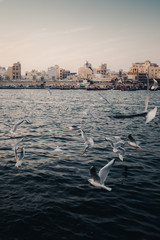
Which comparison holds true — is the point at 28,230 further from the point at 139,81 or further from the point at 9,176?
the point at 139,81

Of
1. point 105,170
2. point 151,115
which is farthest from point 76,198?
point 151,115

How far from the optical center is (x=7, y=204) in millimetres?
6629

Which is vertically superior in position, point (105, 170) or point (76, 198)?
point (105, 170)

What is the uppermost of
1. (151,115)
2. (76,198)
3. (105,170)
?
(151,115)

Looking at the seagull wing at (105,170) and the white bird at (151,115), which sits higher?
the white bird at (151,115)

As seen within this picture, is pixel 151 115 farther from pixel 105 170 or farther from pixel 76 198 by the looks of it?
pixel 76 198

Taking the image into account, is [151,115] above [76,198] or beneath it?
above

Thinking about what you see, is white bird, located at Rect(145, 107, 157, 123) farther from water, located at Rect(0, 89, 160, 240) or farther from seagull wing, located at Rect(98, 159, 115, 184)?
water, located at Rect(0, 89, 160, 240)

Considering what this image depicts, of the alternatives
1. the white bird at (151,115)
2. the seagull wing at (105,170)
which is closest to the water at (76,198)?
the seagull wing at (105,170)

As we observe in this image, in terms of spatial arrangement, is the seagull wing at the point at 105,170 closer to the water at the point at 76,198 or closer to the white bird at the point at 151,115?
the water at the point at 76,198

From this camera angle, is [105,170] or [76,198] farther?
[76,198]

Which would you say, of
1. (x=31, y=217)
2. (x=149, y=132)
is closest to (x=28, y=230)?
(x=31, y=217)

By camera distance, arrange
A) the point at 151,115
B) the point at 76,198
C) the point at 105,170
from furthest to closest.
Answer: the point at 76,198
the point at 151,115
the point at 105,170

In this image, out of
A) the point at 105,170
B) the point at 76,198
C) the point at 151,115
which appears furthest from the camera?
the point at 76,198
